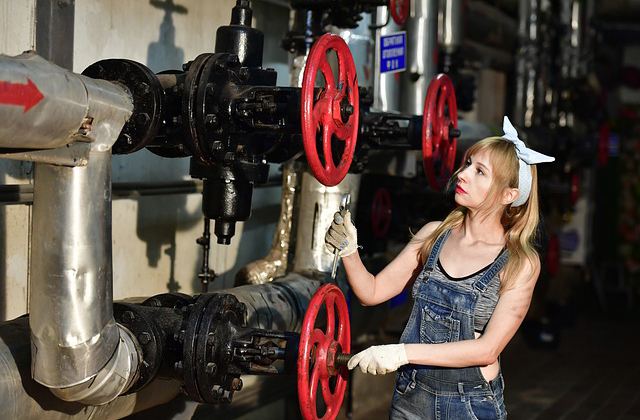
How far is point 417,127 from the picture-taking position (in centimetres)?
337

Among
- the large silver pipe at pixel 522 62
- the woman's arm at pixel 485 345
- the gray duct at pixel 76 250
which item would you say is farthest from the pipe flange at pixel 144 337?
the large silver pipe at pixel 522 62

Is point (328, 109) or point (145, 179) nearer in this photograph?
point (328, 109)

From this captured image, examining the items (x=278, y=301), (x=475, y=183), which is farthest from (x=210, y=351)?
(x=475, y=183)

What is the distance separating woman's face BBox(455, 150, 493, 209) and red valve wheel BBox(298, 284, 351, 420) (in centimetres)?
44

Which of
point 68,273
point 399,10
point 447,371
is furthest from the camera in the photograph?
point 399,10

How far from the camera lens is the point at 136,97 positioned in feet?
7.77

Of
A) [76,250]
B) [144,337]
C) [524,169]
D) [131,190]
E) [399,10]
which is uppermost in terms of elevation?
[399,10]

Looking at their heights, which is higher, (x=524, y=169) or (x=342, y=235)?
(x=524, y=169)

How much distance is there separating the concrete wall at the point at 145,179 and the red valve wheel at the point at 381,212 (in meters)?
0.50

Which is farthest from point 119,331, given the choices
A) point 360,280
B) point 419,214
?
point 419,214

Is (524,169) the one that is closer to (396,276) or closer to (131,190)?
(396,276)

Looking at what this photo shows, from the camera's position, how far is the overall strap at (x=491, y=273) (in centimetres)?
245

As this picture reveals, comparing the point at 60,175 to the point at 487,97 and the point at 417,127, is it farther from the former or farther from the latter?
the point at 487,97

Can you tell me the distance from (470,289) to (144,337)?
2.79 feet
